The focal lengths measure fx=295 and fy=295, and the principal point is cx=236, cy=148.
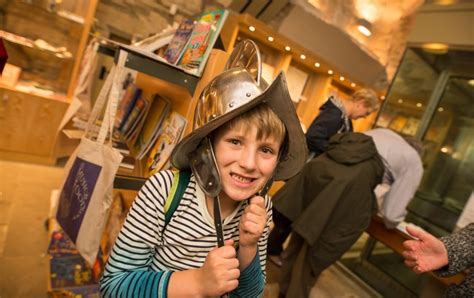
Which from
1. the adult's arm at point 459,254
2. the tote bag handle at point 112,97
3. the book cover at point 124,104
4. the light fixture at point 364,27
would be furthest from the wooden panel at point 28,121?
the light fixture at point 364,27

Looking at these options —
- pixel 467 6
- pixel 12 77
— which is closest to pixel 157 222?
pixel 12 77

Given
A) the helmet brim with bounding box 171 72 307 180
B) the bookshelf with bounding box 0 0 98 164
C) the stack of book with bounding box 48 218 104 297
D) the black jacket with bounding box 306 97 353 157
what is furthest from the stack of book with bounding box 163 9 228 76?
the bookshelf with bounding box 0 0 98 164

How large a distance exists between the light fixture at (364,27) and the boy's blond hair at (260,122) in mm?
4498

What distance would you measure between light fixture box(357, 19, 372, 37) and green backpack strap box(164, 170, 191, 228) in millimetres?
4667

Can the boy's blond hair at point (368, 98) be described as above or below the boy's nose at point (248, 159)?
above

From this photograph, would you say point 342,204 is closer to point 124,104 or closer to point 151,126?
Answer: point 151,126

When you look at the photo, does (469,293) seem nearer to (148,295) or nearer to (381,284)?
(148,295)

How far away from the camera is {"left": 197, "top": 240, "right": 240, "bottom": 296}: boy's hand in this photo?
792 mm

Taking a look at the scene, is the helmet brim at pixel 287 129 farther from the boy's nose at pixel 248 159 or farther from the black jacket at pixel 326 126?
the black jacket at pixel 326 126

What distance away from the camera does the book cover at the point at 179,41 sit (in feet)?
6.09

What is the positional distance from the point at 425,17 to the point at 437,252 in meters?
3.86

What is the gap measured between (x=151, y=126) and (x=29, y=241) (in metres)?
1.37

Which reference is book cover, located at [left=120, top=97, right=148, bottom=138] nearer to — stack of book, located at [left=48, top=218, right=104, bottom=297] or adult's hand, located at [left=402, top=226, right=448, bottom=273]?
stack of book, located at [left=48, top=218, right=104, bottom=297]

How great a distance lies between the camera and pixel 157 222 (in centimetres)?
96
